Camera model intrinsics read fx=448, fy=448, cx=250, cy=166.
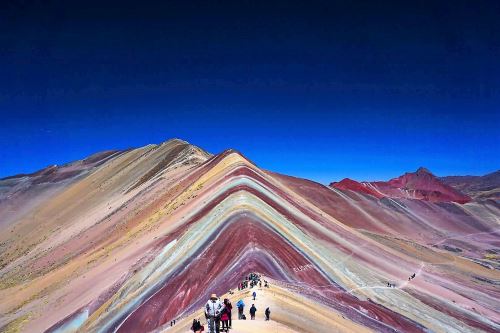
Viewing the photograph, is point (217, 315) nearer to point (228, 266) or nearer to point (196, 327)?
point (196, 327)

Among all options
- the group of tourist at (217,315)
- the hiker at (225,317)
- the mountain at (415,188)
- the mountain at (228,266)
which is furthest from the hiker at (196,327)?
the mountain at (415,188)

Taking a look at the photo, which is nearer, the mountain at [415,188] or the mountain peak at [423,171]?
the mountain at [415,188]

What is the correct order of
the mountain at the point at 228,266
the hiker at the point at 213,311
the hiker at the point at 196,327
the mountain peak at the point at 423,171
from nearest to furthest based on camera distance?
the hiker at the point at 213,311
the hiker at the point at 196,327
the mountain at the point at 228,266
the mountain peak at the point at 423,171

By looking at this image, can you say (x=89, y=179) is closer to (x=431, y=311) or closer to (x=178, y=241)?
(x=178, y=241)

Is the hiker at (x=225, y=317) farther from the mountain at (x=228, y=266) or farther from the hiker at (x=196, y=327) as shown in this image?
the mountain at (x=228, y=266)

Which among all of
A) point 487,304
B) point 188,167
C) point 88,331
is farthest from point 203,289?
point 188,167

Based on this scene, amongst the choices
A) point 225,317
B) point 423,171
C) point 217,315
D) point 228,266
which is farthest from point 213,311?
point 423,171

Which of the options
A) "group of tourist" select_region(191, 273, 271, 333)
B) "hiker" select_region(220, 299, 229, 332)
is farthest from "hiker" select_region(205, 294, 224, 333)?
"hiker" select_region(220, 299, 229, 332)
